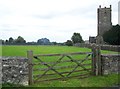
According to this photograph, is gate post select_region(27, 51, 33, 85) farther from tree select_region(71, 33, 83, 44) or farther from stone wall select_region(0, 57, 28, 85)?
tree select_region(71, 33, 83, 44)

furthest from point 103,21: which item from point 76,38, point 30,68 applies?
point 30,68

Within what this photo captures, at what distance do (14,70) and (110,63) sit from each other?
6.41 metres

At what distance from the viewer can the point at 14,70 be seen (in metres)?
12.9

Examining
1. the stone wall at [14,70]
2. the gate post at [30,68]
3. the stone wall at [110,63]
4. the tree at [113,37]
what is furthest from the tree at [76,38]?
the stone wall at [14,70]

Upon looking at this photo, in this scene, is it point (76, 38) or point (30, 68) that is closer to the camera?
point (30, 68)

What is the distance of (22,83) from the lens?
13016mm

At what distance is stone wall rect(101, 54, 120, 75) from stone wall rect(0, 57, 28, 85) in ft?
17.6

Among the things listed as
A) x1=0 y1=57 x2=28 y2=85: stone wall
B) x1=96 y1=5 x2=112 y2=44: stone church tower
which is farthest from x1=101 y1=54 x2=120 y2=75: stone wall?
x1=96 y1=5 x2=112 y2=44: stone church tower

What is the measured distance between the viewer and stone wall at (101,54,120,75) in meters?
16.6

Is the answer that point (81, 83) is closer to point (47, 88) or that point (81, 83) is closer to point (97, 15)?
point (47, 88)

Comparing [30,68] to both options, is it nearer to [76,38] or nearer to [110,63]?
[110,63]

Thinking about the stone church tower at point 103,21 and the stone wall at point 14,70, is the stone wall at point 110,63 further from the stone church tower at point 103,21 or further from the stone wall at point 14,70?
the stone church tower at point 103,21

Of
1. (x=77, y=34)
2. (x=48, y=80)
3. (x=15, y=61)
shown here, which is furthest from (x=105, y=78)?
(x=77, y=34)

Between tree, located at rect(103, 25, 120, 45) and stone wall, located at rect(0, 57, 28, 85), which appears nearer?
stone wall, located at rect(0, 57, 28, 85)
